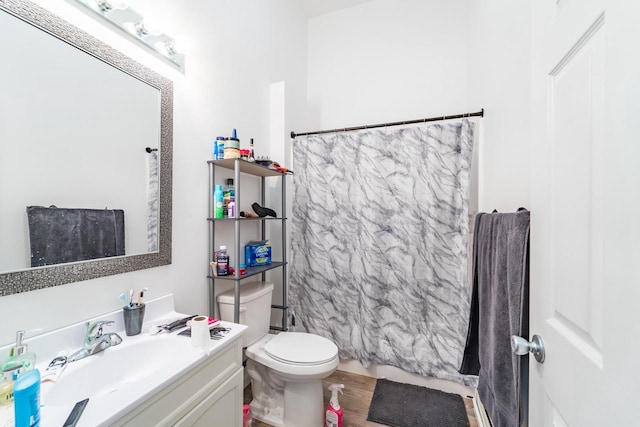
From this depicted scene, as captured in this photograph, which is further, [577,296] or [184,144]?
[184,144]

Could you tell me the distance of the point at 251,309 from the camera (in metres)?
1.54

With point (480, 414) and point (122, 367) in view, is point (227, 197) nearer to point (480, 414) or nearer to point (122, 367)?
point (122, 367)

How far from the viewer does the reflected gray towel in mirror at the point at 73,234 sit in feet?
2.78

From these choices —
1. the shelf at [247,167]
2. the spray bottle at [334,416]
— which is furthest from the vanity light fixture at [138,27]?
the spray bottle at [334,416]

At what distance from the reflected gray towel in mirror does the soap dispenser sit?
0.78 ft

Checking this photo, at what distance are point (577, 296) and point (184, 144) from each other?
160cm

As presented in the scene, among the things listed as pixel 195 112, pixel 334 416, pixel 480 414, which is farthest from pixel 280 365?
pixel 195 112

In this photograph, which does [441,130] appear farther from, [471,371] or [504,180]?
[471,371]

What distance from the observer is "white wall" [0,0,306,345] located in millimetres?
914

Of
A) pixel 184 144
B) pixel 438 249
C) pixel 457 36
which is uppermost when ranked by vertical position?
pixel 457 36

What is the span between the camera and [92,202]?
1000mm

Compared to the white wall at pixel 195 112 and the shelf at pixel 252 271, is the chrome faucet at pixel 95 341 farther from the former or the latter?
the shelf at pixel 252 271

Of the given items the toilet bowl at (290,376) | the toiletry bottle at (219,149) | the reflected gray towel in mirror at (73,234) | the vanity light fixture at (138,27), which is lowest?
the toilet bowl at (290,376)

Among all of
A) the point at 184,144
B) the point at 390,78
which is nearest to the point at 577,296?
the point at 184,144
